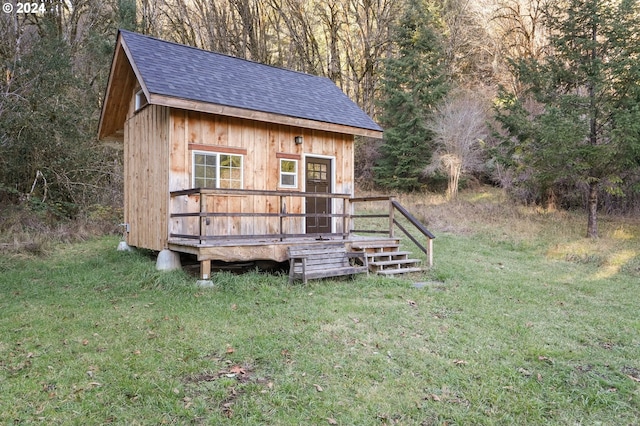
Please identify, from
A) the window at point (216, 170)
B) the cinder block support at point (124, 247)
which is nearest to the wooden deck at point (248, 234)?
the window at point (216, 170)

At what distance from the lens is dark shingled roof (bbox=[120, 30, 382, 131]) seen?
815 cm

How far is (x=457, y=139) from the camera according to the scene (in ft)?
64.8

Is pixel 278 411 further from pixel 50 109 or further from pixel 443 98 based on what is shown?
pixel 443 98

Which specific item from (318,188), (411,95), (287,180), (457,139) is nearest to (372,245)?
(318,188)

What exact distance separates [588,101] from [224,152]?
1168 cm

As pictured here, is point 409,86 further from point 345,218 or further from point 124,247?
point 124,247

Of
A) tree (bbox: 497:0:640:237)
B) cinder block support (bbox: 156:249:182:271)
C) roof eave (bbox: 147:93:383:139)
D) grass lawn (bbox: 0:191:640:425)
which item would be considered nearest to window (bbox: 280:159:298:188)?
roof eave (bbox: 147:93:383:139)

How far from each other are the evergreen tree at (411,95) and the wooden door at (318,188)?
11.6m

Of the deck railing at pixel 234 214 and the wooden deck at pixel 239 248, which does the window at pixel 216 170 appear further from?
the wooden deck at pixel 239 248

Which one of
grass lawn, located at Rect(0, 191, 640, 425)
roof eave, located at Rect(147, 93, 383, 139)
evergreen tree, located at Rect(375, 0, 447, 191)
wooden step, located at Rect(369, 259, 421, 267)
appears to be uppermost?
evergreen tree, located at Rect(375, 0, 447, 191)

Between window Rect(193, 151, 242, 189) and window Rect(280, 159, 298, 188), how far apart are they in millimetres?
1113

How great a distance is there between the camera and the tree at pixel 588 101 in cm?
1202

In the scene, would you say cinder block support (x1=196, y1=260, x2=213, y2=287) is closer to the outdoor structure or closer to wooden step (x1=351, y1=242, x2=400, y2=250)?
the outdoor structure

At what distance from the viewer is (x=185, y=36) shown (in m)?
23.7
